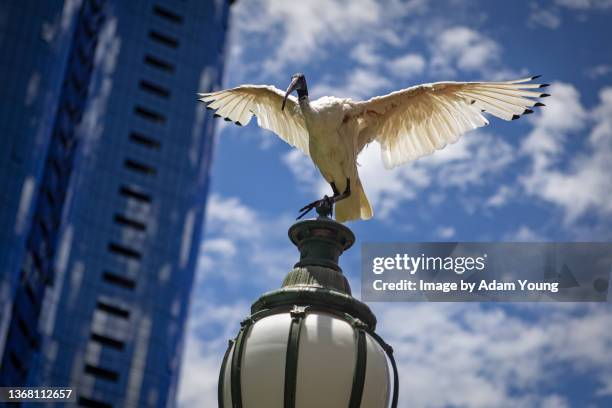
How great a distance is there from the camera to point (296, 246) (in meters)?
6.66

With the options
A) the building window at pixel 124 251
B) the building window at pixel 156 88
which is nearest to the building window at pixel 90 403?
the building window at pixel 124 251

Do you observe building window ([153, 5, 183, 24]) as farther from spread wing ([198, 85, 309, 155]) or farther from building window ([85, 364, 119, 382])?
spread wing ([198, 85, 309, 155])

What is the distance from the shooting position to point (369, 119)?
792 cm

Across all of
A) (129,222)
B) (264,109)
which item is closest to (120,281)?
(129,222)

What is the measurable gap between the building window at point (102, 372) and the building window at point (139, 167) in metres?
24.1

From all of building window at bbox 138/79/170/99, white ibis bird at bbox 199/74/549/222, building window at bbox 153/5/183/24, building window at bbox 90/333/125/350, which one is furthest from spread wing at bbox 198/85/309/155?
building window at bbox 153/5/183/24

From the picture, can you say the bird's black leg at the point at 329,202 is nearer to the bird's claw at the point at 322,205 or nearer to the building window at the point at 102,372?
the bird's claw at the point at 322,205

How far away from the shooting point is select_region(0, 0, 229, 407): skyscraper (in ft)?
280

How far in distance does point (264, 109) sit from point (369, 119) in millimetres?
1428

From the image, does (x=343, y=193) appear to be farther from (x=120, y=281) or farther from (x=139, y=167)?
(x=139, y=167)

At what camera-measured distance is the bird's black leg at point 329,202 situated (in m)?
6.93

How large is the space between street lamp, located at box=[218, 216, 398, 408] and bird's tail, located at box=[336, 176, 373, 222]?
147 centimetres

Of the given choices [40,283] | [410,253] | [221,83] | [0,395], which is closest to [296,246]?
[410,253]

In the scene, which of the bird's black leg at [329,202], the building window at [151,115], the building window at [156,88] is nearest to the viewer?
the bird's black leg at [329,202]
